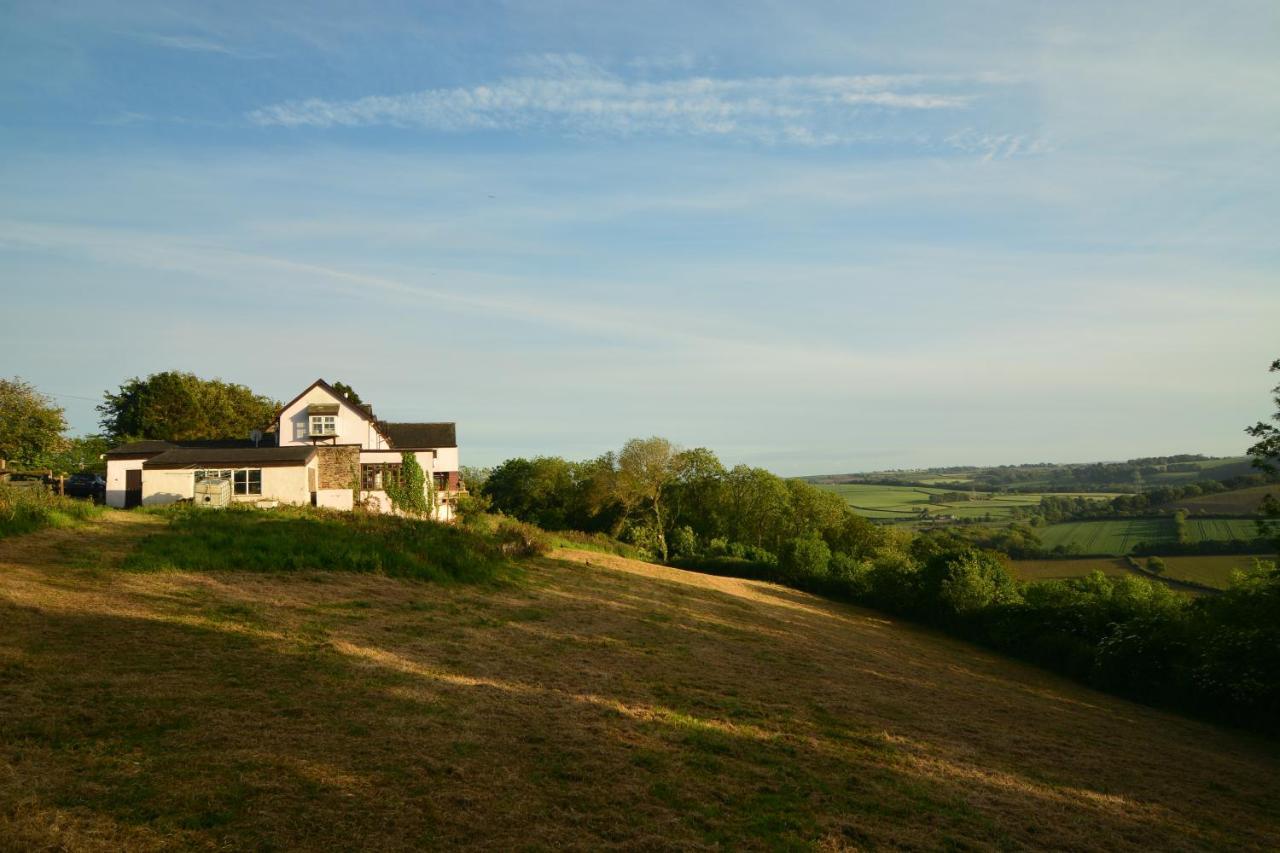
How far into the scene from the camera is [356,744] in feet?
28.6

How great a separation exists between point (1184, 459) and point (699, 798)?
694ft

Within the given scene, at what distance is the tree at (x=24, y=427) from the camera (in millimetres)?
46781

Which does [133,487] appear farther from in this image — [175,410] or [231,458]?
[175,410]

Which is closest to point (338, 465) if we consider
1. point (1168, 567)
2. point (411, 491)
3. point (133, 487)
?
point (411, 491)

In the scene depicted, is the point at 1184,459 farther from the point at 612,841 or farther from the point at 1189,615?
the point at 612,841

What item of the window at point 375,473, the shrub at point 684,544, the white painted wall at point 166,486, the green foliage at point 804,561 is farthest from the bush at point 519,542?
the shrub at point 684,544

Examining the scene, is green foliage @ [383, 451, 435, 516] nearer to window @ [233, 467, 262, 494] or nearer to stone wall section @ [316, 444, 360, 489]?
stone wall section @ [316, 444, 360, 489]

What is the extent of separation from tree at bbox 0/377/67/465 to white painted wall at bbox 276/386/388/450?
16101 millimetres

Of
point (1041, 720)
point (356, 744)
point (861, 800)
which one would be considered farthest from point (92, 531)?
point (1041, 720)

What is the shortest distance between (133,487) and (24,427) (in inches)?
605

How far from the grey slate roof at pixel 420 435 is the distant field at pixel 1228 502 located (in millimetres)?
79392

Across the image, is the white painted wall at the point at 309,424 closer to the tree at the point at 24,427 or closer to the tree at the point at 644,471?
the tree at the point at 24,427

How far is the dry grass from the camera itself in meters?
7.08

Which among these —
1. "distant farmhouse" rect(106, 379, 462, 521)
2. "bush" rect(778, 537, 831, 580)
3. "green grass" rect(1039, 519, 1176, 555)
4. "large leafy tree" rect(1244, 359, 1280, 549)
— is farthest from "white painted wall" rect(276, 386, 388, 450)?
"green grass" rect(1039, 519, 1176, 555)
